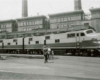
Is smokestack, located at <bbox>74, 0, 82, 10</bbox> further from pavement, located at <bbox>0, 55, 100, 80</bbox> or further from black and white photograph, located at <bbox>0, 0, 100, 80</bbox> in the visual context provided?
pavement, located at <bbox>0, 55, 100, 80</bbox>

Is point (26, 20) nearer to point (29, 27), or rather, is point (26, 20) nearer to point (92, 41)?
point (29, 27)

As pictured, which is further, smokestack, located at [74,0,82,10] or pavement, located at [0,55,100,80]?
smokestack, located at [74,0,82,10]

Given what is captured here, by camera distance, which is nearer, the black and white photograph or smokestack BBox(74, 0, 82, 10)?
the black and white photograph

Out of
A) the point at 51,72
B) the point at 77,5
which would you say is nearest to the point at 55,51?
the point at 51,72

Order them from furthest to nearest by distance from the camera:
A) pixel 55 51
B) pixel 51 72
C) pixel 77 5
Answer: pixel 77 5, pixel 55 51, pixel 51 72

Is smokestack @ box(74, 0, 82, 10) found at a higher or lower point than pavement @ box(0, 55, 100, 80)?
higher

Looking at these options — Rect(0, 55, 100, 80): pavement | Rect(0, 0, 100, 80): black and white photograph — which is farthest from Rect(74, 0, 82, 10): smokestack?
Rect(0, 55, 100, 80): pavement

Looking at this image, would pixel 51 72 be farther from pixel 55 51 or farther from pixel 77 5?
pixel 77 5

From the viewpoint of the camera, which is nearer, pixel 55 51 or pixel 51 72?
pixel 51 72

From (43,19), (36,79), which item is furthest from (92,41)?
(43,19)

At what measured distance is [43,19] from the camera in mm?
60438

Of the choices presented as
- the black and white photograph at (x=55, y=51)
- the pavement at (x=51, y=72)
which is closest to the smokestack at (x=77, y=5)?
the black and white photograph at (x=55, y=51)

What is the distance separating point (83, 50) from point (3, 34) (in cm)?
4430

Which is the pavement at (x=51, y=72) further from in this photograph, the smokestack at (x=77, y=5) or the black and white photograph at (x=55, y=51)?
the smokestack at (x=77, y=5)
